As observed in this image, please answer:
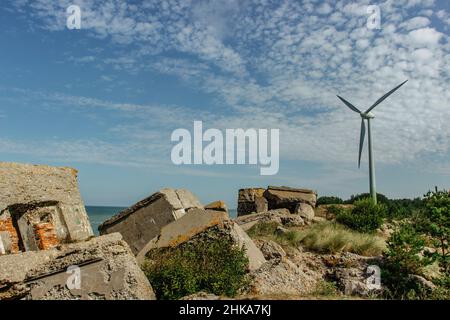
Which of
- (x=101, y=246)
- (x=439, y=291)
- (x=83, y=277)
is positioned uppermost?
(x=101, y=246)

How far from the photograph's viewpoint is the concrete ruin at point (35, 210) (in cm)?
745

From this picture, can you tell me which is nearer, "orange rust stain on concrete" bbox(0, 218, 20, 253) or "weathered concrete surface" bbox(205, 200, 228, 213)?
"orange rust stain on concrete" bbox(0, 218, 20, 253)

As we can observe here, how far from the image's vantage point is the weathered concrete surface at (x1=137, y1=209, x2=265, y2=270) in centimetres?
810

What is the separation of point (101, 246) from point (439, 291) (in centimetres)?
606

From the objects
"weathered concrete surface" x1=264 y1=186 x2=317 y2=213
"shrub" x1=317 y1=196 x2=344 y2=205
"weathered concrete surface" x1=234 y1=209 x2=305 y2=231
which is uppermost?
"weathered concrete surface" x1=264 y1=186 x2=317 y2=213

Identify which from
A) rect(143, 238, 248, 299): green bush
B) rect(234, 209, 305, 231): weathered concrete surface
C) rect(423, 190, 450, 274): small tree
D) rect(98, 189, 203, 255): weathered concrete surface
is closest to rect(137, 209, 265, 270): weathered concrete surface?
rect(143, 238, 248, 299): green bush

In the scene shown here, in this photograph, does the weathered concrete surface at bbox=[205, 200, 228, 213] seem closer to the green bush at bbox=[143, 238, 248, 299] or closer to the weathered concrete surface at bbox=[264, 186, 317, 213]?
the green bush at bbox=[143, 238, 248, 299]

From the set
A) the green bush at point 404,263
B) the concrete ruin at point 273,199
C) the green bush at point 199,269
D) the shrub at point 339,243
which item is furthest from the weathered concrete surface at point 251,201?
the green bush at point 199,269

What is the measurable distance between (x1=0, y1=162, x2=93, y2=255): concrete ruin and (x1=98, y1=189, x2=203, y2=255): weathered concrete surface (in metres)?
1.87

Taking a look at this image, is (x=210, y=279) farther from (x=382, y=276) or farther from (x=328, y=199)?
(x=328, y=199)

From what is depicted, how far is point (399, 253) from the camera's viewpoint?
9328 millimetres

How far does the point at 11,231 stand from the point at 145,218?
3.09 meters

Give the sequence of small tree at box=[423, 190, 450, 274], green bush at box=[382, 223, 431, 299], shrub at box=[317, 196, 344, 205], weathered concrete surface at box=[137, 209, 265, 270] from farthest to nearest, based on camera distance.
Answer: shrub at box=[317, 196, 344, 205] → small tree at box=[423, 190, 450, 274] → green bush at box=[382, 223, 431, 299] → weathered concrete surface at box=[137, 209, 265, 270]
